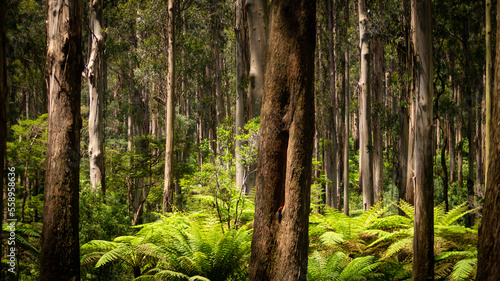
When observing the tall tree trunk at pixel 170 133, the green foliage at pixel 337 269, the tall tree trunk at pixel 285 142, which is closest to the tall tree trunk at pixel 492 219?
the tall tree trunk at pixel 285 142

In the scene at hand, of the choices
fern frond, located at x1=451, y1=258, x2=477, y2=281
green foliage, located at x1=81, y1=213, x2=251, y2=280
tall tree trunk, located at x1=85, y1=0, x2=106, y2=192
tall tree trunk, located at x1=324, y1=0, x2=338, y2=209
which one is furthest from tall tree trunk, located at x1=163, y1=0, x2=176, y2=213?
fern frond, located at x1=451, y1=258, x2=477, y2=281

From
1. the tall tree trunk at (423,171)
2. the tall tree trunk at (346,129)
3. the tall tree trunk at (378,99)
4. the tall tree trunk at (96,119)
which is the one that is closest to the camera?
the tall tree trunk at (423,171)

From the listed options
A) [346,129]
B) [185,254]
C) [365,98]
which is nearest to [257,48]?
[365,98]

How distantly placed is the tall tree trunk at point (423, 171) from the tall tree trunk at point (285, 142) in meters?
2.03

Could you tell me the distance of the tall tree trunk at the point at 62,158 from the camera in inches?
182

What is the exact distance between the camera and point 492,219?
2.70m

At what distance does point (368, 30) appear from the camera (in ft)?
45.3

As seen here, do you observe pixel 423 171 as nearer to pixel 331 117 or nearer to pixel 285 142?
pixel 285 142

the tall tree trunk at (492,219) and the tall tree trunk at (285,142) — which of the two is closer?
the tall tree trunk at (492,219)

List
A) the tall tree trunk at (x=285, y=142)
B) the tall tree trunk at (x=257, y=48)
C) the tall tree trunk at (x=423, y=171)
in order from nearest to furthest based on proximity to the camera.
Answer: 1. the tall tree trunk at (x=285, y=142)
2. the tall tree trunk at (x=423, y=171)
3. the tall tree trunk at (x=257, y=48)

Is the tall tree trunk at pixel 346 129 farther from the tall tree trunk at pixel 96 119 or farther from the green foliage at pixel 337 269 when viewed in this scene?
the green foliage at pixel 337 269

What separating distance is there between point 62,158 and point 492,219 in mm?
4400

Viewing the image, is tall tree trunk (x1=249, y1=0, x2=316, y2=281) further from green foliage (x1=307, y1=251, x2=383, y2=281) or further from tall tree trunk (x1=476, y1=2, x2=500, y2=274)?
tall tree trunk (x1=476, y1=2, x2=500, y2=274)

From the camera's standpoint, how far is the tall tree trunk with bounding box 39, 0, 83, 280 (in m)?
4.63
